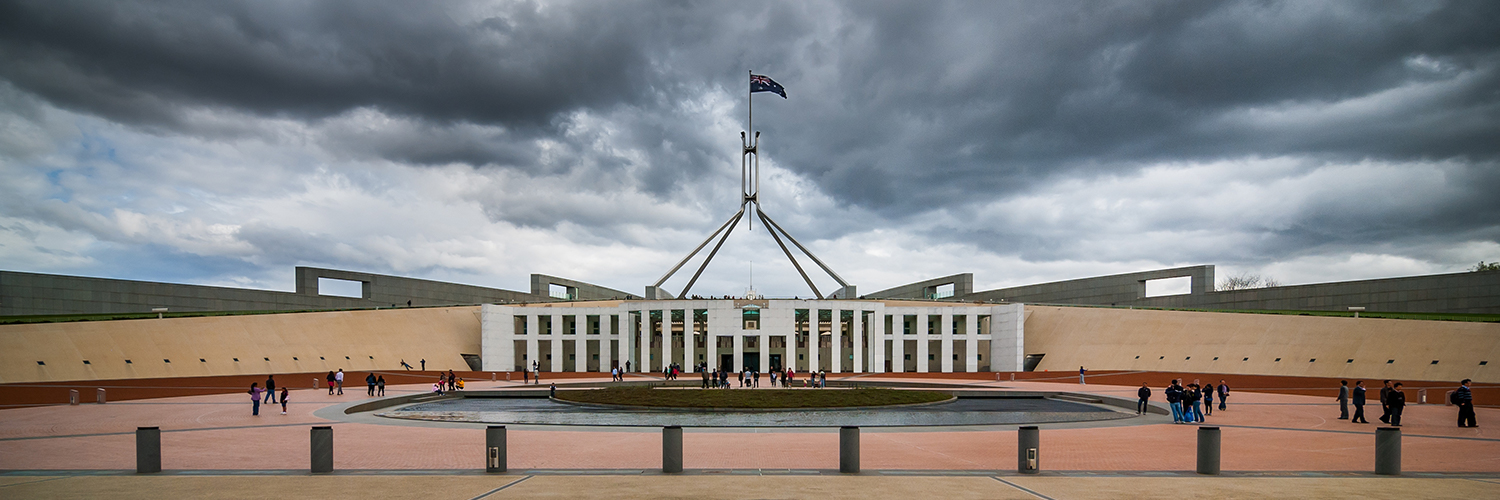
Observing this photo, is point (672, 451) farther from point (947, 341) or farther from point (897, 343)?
point (947, 341)

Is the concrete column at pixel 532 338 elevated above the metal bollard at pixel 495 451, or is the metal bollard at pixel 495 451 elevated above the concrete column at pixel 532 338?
the metal bollard at pixel 495 451

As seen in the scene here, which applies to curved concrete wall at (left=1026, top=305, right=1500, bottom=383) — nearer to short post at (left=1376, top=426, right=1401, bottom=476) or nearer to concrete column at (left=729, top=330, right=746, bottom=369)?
concrete column at (left=729, top=330, right=746, bottom=369)

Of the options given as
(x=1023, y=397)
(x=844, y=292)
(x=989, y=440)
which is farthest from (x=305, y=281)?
(x=989, y=440)

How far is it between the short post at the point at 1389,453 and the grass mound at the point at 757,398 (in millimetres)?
15286

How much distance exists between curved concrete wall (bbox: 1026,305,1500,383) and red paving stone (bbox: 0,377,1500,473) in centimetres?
2285

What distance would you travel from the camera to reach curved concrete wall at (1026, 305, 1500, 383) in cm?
4038

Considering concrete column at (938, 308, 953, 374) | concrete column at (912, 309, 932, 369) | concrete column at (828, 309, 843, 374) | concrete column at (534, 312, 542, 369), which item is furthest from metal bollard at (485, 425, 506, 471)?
concrete column at (938, 308, 953, 374)

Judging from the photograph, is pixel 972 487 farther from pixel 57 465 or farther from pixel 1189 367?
pixel 1189 367

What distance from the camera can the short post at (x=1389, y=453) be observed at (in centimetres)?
1150

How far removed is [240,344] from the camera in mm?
49594

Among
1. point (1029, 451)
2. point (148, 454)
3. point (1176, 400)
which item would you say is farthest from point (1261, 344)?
point (148, 454)

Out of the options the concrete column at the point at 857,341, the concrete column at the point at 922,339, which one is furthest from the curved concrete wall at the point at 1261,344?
the concrete column at the point at 857,341

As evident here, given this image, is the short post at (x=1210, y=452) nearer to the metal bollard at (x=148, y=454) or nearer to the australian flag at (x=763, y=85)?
the metal bollard at (x=148, y=454)

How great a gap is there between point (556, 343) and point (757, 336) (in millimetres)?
15004
